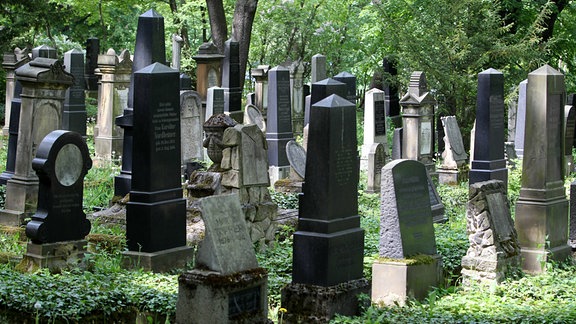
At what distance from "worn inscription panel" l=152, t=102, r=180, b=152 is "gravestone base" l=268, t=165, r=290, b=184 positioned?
7.98 m

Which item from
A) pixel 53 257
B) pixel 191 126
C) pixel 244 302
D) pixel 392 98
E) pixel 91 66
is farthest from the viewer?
pixel 91 66

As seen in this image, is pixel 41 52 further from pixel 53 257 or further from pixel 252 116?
pixel 53 257

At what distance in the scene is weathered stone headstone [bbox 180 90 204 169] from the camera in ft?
63.5

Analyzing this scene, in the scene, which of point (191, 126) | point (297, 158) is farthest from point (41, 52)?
point (297, 158)

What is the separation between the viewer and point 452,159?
834 inches

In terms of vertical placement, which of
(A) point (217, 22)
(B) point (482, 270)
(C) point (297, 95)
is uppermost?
(A) point (217, 22)

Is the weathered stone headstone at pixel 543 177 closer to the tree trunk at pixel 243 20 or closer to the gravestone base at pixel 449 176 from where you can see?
the gravestone base at pixel 449 176

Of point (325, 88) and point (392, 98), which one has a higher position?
point (392, 98)

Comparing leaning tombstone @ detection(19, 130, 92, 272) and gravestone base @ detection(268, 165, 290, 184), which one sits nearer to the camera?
leaning tombstone @ detection(19, 130, 92, 272)

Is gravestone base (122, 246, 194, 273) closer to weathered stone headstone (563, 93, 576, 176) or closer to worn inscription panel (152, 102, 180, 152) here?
worn inscription panel (152, 102, 180, 152)

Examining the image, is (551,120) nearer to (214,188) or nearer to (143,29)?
(214,188)

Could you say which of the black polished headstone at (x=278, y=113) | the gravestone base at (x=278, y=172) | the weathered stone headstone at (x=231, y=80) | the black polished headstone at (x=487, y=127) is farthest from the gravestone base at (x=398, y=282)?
the weathered stone headstone at (x=231, y=80)

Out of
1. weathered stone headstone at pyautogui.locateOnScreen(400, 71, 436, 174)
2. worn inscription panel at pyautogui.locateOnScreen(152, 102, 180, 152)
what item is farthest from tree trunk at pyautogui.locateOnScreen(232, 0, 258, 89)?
worn inscription panel at pyautogui.locateOnScreen(152, 102, 180, 152)

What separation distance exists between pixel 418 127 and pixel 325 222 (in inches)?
416
